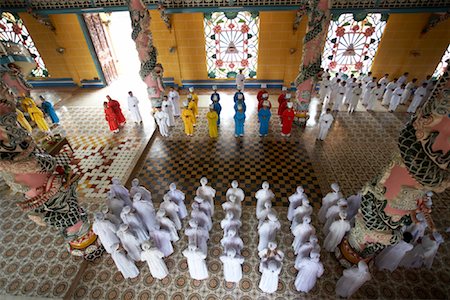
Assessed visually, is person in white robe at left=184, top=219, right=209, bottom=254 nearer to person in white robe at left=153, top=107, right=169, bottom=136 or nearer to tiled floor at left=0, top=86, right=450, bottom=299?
tiled floor at left=0, top=86, right=450, bottom=299

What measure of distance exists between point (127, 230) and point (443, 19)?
13186 millimetres

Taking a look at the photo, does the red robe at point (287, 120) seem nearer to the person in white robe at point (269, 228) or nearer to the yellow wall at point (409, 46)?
the person in white robe at point (269, 228)

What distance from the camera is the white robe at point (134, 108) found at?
951 centimetres

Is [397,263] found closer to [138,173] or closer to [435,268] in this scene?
[435,268]

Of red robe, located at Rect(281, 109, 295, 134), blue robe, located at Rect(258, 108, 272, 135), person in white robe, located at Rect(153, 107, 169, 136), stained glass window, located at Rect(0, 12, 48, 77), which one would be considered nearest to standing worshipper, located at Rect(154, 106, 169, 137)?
person in white robe, located at Rect(153, 107, 169, 136)

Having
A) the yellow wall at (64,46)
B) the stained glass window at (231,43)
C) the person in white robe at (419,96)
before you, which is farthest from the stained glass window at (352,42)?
the yellow wall at (64,46)

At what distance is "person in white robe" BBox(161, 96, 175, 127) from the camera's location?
30.6 feet

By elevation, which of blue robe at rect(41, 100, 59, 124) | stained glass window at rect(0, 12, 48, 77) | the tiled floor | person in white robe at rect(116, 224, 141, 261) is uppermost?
stained glass window at rect(0, 12, 48, 77)

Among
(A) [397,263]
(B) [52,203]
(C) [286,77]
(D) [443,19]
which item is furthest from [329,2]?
(B) [52,203]

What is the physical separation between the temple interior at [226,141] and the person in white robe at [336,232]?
83mm

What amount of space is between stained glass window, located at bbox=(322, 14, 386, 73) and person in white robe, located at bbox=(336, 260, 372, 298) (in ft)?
32.5

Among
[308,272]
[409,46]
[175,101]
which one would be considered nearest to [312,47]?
[175,101]

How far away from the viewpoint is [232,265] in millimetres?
4746

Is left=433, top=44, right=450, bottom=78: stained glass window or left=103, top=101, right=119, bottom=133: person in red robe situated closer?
left=103, top=101, right=119, bottom=133: person in red robe
